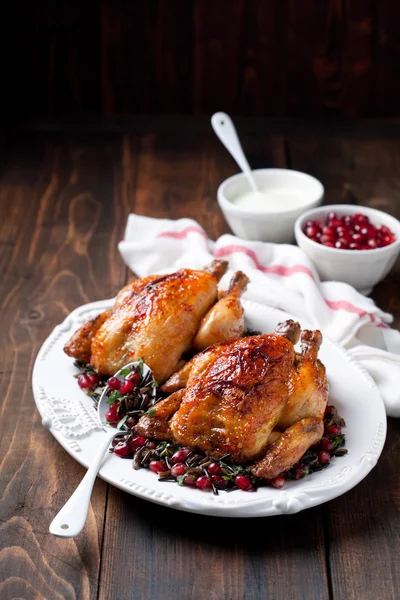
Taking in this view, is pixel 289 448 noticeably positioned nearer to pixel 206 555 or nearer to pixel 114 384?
pixel 206 555

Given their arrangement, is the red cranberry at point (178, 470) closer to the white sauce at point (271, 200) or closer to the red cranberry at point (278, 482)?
the red cranberry at point (278, 482)

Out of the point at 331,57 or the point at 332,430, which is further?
the point at 331,57

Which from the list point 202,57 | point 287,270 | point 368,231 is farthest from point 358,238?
point 202,57

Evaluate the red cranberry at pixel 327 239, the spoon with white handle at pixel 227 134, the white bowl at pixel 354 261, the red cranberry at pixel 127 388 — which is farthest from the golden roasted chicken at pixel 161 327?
Answer: the spoon with white handle at pixel 227 134

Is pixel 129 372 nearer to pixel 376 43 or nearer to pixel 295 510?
pixel 295 510

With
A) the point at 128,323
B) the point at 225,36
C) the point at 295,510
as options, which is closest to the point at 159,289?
the point at 128,323

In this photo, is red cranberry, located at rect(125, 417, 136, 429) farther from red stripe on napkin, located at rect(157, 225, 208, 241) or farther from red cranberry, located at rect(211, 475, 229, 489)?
red stripe on napkin, located at rect(157, 225, 208, 241)

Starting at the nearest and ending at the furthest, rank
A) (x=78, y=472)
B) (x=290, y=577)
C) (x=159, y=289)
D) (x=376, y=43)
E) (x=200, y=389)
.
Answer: (x=290, y=577), (x=200, y=389), (x=78, y=472), (x=159, y=289), (x=376, y=43)
